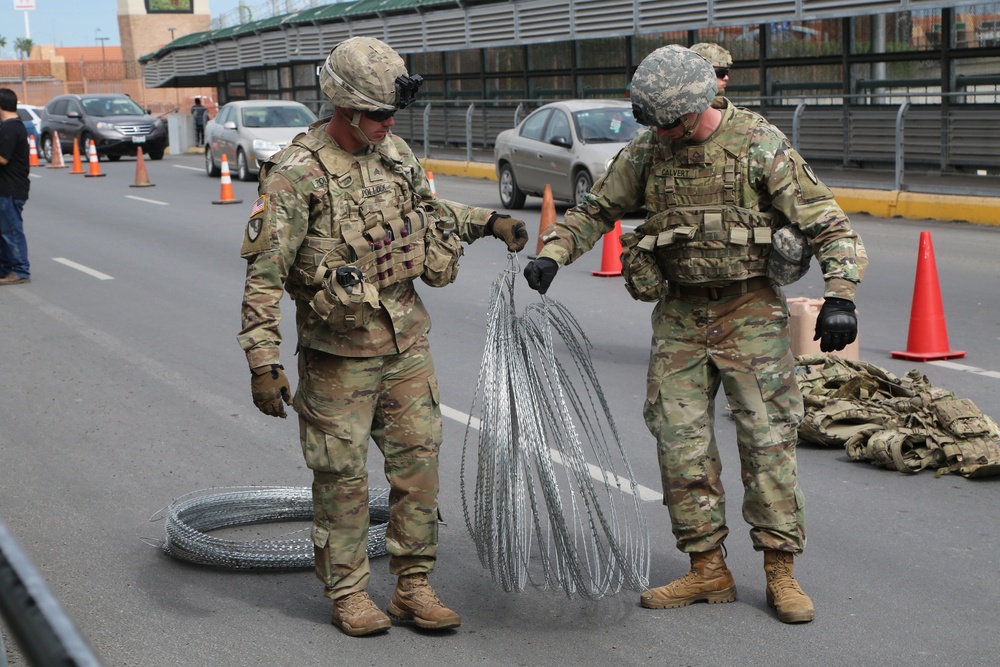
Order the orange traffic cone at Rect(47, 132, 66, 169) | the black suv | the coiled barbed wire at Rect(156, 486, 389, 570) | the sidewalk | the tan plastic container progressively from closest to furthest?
the coiled barbed wire at Rect(156, 486, 389, 570) < the tan plastic container < the sidewalk < the orange traffic cone at Rect(47, 132, 66, 169) < the black suv

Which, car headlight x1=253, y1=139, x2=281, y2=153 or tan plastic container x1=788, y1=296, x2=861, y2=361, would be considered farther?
car headlight x1=253, y1=139, x2=281, y2=153

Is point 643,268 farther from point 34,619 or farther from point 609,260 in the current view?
point 609,260

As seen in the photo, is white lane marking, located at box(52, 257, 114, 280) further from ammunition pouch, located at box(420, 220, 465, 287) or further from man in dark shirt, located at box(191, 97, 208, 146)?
man in dark shirt, located at box(191, 97, 208, 146)

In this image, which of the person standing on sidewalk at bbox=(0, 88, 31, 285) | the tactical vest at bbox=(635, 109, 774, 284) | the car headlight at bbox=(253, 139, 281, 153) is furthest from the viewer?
the car headlight at bbox=(253, 139, 281, 153)

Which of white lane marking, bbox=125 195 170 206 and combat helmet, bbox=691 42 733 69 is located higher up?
combat helmet, bbox=691 42 733 69

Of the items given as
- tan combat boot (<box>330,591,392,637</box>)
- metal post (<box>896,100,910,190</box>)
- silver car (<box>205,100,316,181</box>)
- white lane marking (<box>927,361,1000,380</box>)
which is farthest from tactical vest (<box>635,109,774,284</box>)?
silver car (<box>205,100,316,181</box>)

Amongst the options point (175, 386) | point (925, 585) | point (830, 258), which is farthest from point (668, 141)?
point (175, 386)

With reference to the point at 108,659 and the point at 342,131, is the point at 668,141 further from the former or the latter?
the point at 108,659

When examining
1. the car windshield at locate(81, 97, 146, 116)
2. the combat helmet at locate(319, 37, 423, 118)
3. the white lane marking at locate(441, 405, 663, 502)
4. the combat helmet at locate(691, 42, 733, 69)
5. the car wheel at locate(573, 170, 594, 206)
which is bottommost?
the white lane marking at locate(441, 405, 663, 502)

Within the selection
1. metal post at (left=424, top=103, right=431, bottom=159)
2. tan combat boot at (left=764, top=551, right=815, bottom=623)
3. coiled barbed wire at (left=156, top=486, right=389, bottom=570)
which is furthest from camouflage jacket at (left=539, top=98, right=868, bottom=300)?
metal post at (left=424, top=103, right=431, bottom=159)

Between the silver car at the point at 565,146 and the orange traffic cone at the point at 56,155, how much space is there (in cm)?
1643

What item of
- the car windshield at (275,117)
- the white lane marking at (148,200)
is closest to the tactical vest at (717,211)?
the white lane marking at (148,200)

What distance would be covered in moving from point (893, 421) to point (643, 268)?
2.53 metres

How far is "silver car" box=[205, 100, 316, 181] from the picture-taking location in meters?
25.1
